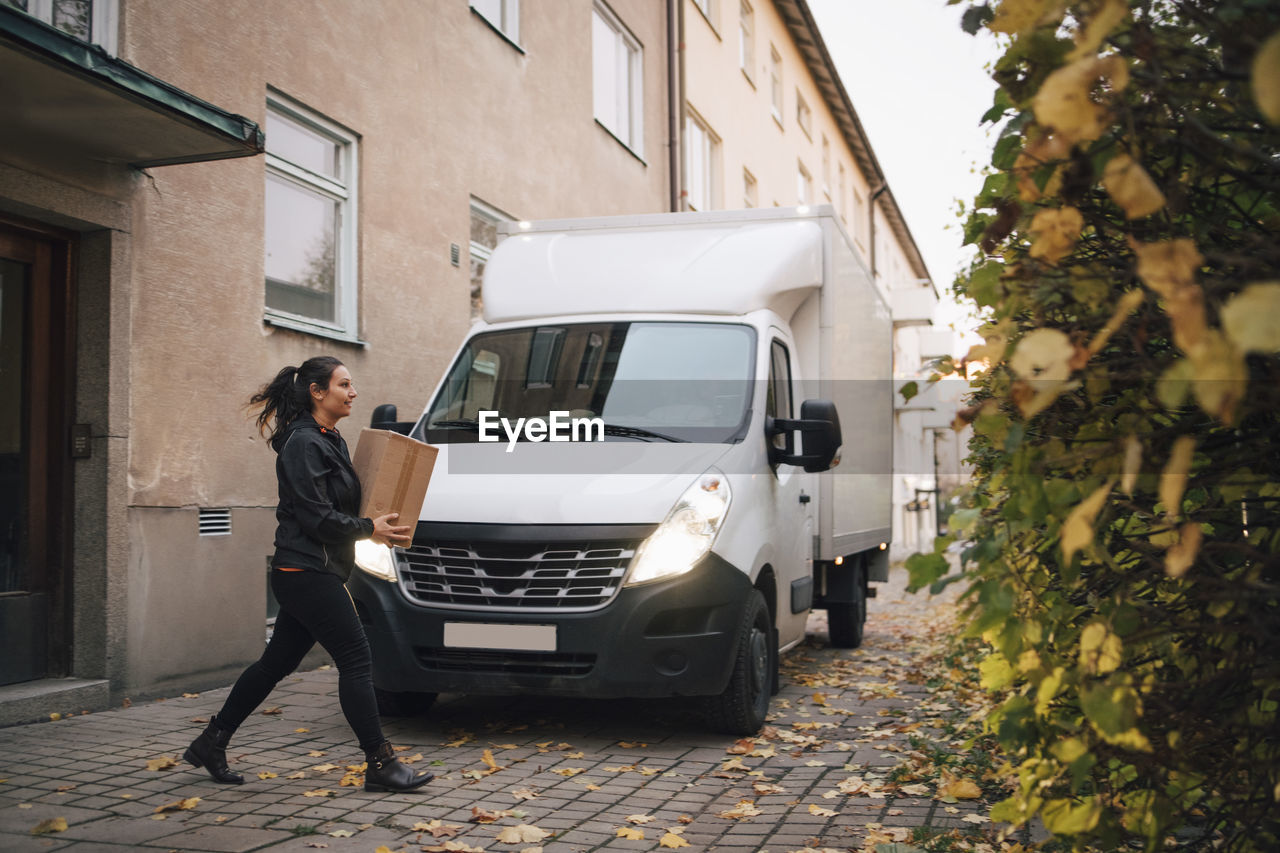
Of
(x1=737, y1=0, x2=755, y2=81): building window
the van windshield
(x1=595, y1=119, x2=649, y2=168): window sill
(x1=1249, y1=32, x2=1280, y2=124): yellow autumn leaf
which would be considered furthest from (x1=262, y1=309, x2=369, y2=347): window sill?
(x1=737, y1=0, x2=755, y2=81): building window

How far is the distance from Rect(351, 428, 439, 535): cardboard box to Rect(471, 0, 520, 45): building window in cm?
825

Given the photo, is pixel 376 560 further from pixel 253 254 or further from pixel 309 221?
pixel 309 221

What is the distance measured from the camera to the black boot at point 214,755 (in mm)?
5070

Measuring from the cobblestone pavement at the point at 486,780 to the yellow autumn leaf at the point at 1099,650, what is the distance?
7.47 ft

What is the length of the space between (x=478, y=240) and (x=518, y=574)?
661cm

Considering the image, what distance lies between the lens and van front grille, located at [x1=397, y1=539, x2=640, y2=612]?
573cm

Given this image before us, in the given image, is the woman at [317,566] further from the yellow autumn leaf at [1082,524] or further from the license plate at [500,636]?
the yellow autumn leaf at [1082,524]

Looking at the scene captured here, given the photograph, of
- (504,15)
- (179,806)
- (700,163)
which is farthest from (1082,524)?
(700,163)

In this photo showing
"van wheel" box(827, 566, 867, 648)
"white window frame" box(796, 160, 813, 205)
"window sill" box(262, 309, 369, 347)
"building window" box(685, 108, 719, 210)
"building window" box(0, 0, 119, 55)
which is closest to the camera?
"building window" box(0, 0, 119, 55)

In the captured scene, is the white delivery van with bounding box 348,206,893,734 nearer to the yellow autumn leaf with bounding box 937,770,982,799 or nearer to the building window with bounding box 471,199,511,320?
the yellow autumn leaf with bounding box 937,770,982,799

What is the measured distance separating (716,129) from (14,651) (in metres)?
16.2

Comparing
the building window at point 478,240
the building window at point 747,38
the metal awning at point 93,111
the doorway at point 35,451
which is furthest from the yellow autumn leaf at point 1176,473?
the building window at point 747,38

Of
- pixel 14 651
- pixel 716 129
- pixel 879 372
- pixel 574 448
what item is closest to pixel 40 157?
pixel 14 651

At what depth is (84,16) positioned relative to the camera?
22.8 ft
